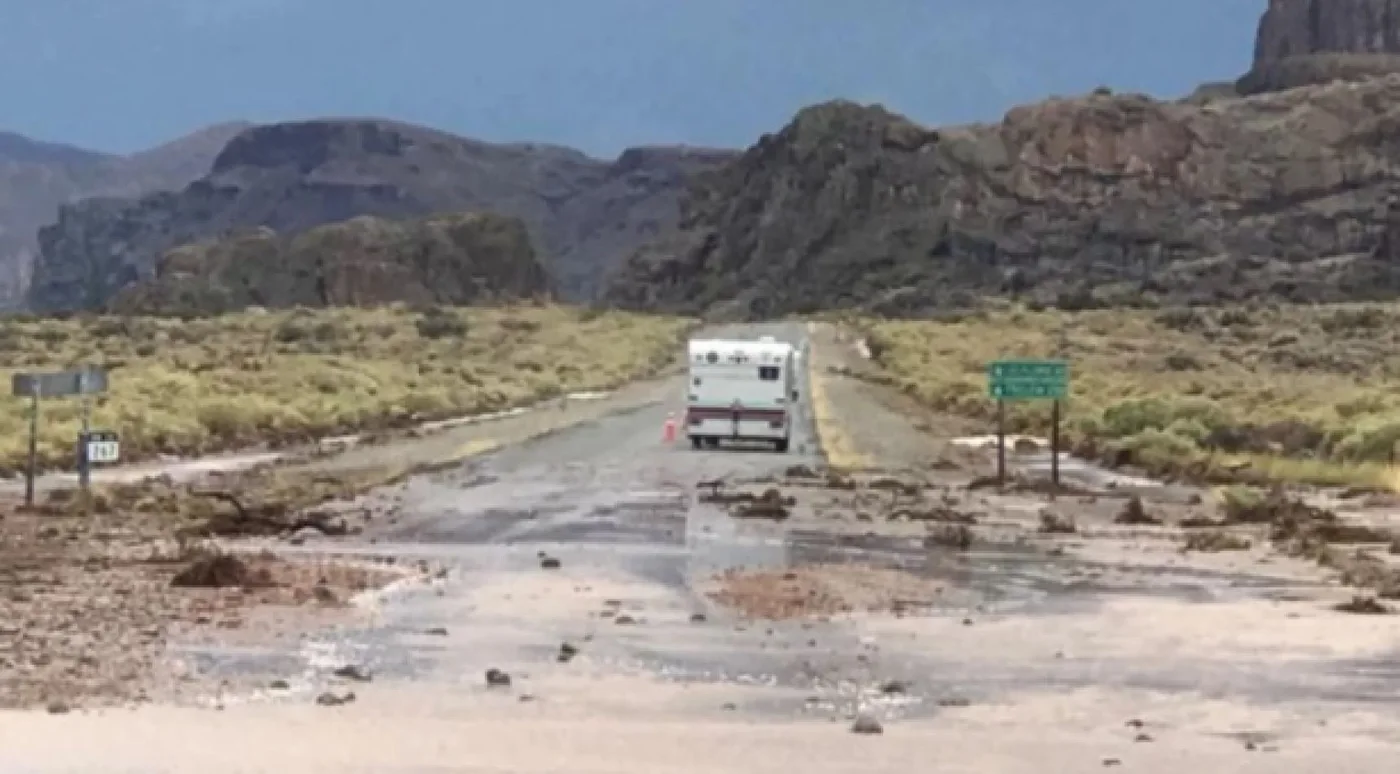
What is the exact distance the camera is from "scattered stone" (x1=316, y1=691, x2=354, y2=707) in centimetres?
1319

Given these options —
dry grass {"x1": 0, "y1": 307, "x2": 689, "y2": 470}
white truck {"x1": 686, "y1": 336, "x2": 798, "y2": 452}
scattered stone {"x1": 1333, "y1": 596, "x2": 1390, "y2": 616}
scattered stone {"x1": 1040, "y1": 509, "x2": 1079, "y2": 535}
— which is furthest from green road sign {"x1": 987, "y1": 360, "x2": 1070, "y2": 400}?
scattered stone {"x1": 1333, "y1": 596, "x2": 1390, "y2": 616}

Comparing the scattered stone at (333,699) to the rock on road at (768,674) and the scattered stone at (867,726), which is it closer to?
the rock on road at (768,674)

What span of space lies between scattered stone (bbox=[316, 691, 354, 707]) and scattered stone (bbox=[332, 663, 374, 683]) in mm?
697

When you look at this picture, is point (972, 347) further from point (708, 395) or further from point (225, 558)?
point (225, 558)

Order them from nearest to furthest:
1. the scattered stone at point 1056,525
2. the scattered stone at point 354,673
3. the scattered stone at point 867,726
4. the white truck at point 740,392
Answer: the scattered stone at point 867,726 < the scattered stone at point 354,673 < the scattered stone at point 1056,525 < the white truck at point 740,392

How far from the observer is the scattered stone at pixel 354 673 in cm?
1428

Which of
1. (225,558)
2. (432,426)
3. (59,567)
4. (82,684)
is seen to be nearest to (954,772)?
(82,684)

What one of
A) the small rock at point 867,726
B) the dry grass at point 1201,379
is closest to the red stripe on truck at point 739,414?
the dry grass at point 1201,379

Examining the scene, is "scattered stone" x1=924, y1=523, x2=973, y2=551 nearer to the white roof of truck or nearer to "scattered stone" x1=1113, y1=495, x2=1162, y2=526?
"scattered stone" x1=1113, y1=495, x2=1162, y2=526

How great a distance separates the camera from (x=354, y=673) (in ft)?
47.5

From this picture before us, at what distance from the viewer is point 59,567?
825 inches

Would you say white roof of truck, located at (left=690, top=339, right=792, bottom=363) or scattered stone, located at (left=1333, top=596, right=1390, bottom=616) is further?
white roof of truck, located at (left=690, top=339, right=792, bottom=363)

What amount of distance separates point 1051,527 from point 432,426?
98.2ft

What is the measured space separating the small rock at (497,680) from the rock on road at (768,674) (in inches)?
0.9
